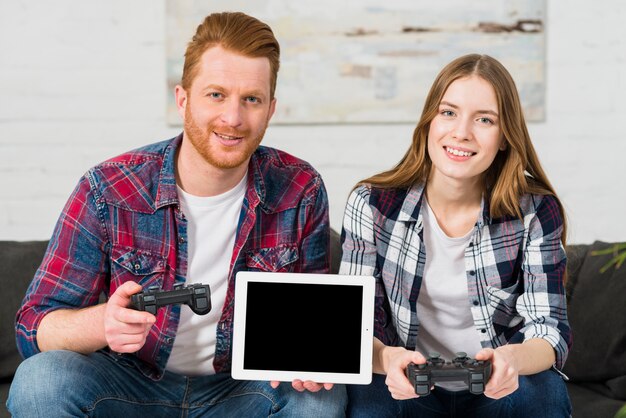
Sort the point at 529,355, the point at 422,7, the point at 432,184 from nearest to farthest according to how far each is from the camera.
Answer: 1. the point at 529,355
2. the point at 432,184
3. the point at 422,7

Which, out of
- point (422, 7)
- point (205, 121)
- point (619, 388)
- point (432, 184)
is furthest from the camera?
point (422, 7)

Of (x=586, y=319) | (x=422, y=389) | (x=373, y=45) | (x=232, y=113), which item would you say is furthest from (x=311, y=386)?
(x=373, y=45)

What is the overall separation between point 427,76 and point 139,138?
1015 millimetres

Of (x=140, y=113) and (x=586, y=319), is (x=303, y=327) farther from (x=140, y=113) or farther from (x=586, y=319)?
(x=140, y=113)

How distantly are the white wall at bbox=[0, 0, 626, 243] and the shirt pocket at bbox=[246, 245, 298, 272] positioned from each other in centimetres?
106

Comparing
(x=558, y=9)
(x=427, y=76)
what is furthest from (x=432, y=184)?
(x=558, y=9)

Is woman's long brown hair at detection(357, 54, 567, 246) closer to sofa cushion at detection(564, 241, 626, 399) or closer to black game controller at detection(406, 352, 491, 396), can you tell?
sofa cushion at detection(564, 241, 626, 399)

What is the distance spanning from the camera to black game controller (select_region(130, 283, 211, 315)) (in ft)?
4.68

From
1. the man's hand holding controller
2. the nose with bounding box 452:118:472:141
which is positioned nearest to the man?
the man's hand holding controller

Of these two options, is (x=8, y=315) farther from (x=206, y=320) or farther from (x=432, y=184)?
(x=432, y=184)

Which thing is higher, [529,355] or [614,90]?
[614,90]

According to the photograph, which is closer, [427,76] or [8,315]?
[8,315]

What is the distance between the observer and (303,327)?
5.05ft

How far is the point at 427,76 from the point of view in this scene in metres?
2.80
